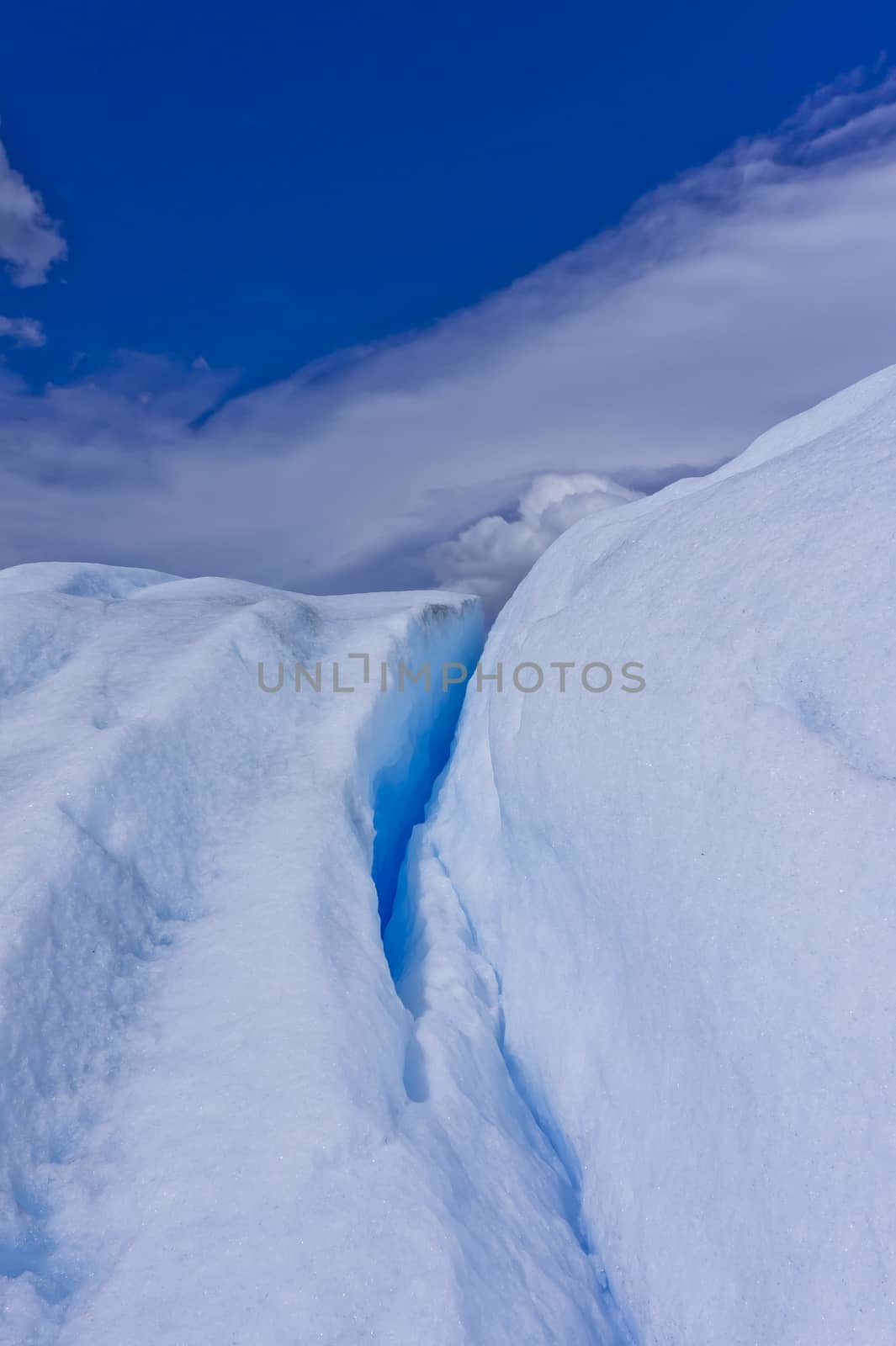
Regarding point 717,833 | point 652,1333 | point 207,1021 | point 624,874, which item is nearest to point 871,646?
point 717,833

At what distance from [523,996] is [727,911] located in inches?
63.6

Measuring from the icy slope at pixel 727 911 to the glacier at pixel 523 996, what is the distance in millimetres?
15

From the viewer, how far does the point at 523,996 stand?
418 centimetres

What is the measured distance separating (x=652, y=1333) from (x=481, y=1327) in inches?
32.5

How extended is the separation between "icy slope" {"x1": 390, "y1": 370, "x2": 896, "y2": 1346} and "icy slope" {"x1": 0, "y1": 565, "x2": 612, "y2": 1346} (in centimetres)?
37

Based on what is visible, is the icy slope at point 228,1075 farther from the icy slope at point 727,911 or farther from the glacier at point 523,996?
the icy slope at point 727,911

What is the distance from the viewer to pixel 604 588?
4.92m

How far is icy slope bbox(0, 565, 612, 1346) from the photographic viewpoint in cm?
244

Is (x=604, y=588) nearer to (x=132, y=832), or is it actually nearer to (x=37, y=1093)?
(x=132, y=832)

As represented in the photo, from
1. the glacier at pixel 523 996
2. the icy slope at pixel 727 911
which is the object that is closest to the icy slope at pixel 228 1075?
the glacier at pixel 523 996

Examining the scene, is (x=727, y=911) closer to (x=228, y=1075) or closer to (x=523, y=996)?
(x=523, y=996)

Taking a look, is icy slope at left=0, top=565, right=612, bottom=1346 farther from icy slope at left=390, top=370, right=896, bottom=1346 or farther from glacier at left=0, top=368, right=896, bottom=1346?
icy slope at left=390, top=370, right=896, bottom=1346

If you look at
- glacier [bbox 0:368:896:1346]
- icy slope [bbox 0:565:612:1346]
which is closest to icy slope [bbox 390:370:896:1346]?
glacier [bbox 0:368:896:1346]

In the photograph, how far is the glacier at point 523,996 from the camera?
2.45m
